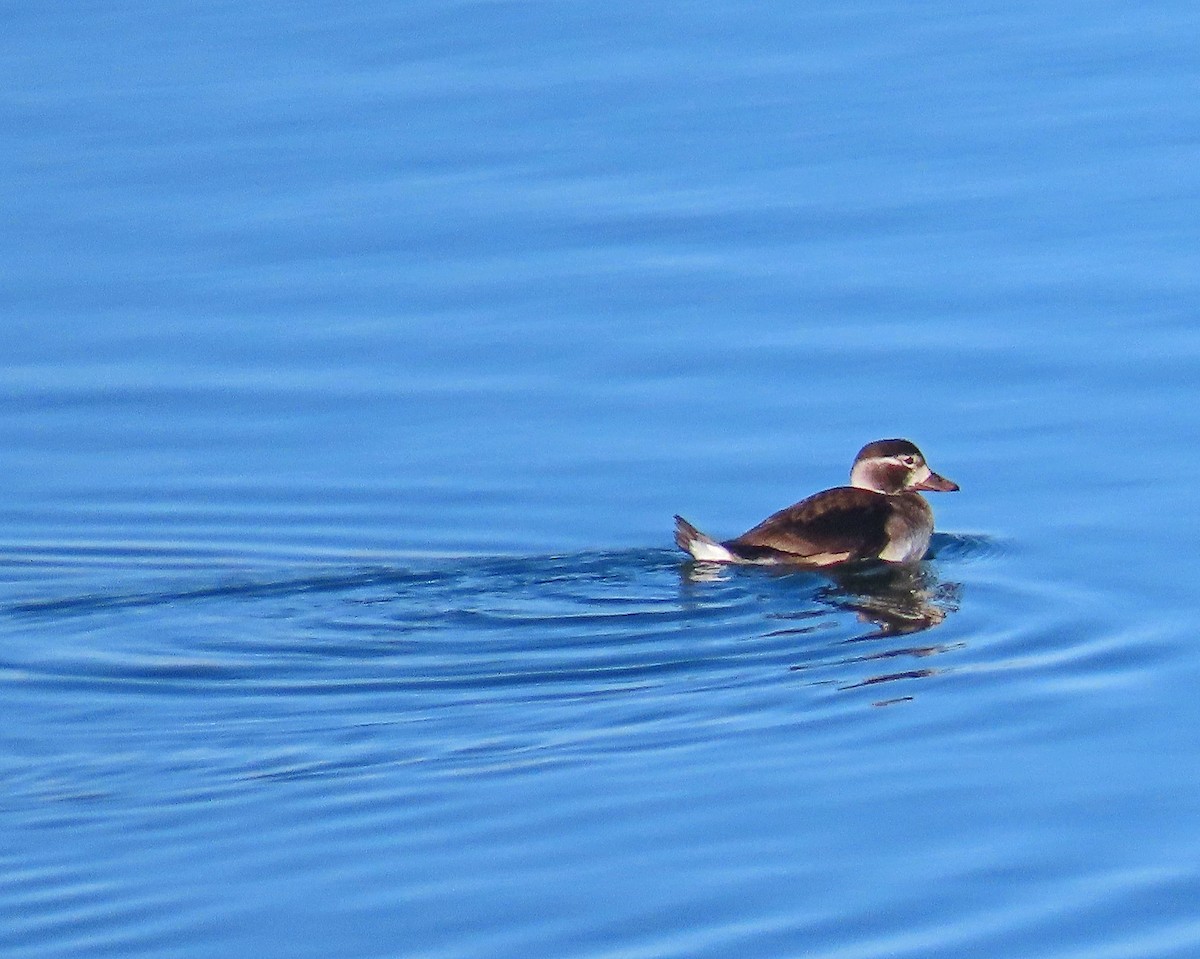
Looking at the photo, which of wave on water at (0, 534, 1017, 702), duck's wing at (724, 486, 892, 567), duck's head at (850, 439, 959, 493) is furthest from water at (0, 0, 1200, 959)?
duck's head at (850, 439, 959, 493)

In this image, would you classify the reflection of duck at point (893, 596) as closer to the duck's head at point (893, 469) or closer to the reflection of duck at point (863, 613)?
the reflection of duck at point (863, 613)

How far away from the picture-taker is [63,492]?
11.0 metres

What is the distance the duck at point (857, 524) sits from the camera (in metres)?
10.2

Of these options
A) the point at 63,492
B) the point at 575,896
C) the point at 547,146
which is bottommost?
the point at 575,896

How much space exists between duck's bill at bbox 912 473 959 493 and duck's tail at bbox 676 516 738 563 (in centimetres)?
122

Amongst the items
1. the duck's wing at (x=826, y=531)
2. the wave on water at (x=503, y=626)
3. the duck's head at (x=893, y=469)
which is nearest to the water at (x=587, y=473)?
the wave on water at (x=503, y=626)

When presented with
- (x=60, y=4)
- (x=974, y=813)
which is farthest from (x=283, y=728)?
(x=60, y=4)

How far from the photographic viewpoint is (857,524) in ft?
35.2

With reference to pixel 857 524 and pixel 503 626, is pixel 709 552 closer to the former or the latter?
pixel 857 524

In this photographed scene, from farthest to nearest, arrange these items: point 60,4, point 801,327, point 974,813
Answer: point 60,4 → point 801,327 → point 974,813

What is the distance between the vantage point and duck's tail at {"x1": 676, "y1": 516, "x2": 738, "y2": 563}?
33.1ft

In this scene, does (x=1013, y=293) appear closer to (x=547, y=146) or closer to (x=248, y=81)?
(x=547, y=146)

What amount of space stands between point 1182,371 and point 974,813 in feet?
16.9

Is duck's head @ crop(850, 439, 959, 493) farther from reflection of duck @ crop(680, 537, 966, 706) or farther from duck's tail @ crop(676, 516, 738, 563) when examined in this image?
duck's tail @ crop(676, 516, 738, 563)
